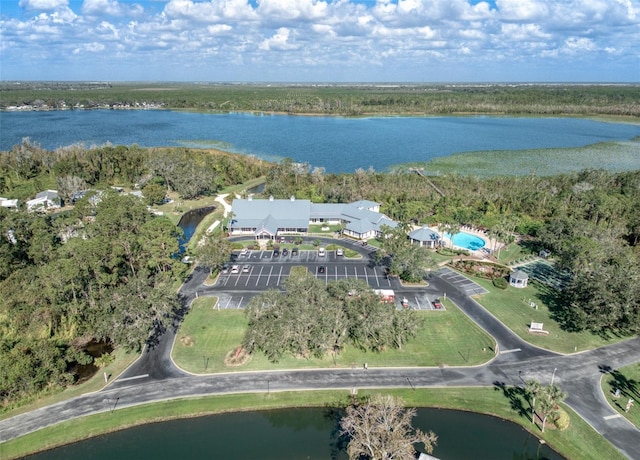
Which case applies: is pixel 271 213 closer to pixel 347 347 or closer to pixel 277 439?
pixel 347 347

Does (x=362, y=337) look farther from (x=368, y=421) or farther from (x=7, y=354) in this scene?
(x=7, y=354)

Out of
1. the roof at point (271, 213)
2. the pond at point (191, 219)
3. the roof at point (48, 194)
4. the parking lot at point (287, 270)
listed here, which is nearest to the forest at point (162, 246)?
the roof at point (48, 194)

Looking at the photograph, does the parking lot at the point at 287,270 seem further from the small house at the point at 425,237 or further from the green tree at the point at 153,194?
the green tree at the point at 153,194

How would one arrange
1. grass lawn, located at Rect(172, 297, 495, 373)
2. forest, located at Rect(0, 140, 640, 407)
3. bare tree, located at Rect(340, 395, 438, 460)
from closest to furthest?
1. bare tree, located at Rect(340, 395, 438, 460)
2. grass lawn, located at Rect(172, 297, 495, 373)
3. forest, located at Rect(0, 140, 640, 407)

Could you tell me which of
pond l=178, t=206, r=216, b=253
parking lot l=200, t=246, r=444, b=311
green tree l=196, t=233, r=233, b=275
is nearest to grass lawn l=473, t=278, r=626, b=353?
parking lot l=200, t=246, r=444, b=311

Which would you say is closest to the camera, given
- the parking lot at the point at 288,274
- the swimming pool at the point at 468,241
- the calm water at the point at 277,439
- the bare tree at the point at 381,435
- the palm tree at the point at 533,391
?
the bare tree at the point at 381,435

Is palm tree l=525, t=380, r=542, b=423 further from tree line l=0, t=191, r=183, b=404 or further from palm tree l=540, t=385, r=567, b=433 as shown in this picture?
tree line l=0, t=191, r=183, b=404
